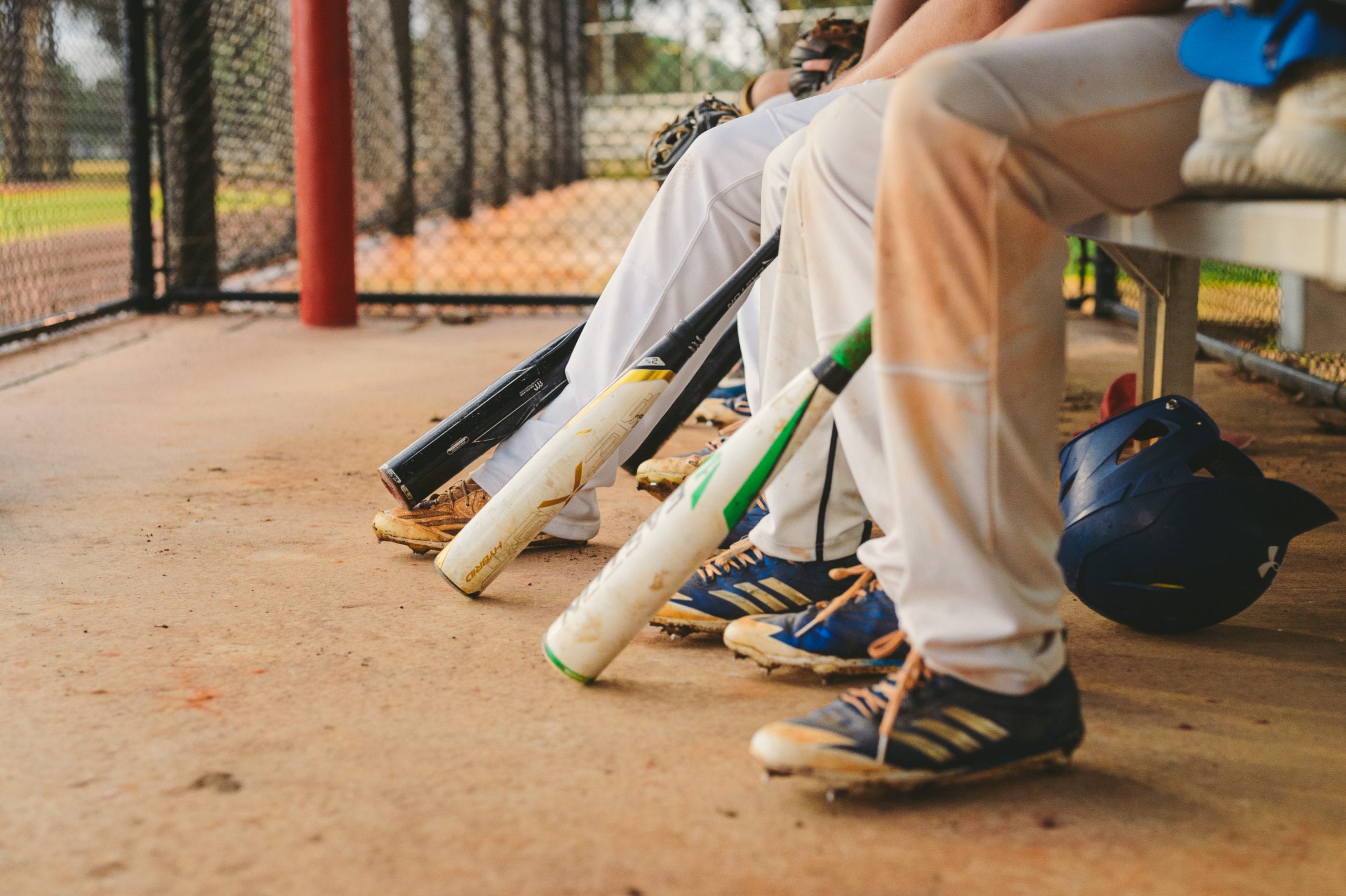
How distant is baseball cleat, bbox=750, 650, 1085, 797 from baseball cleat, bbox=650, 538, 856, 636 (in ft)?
1.42

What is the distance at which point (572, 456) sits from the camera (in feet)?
5.93

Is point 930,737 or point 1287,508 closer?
point 930,737

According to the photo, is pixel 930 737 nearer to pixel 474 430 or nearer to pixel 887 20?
pixel 474 430

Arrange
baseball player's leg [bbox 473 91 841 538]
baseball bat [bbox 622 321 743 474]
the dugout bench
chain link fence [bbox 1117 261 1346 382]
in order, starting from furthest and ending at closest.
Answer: chain link fence [bbox 1117 261 1346 382] → baseball bat [bbox 622 321 743 474] → baseball player's leg [bbox 473 91 841 538] → the dugout bench

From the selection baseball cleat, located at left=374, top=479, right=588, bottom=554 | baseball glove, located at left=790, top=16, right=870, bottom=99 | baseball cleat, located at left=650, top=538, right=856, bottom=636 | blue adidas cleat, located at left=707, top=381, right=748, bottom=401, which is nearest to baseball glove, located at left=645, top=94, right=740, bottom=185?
baseball glove, located at left=790, top=16, right=870, bottom=99

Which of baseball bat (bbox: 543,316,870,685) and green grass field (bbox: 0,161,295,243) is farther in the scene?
green grass field (bbox: 0,161,295,243)

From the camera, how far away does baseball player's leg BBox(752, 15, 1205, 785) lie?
3.81ft

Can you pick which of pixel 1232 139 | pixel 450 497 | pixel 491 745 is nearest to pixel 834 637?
pixel 491 745

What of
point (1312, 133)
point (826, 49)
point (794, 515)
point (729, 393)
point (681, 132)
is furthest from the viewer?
point (729, 393)

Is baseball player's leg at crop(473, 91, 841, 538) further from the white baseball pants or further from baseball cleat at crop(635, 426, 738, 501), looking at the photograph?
the white baseball pants

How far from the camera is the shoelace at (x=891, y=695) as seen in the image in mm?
1222

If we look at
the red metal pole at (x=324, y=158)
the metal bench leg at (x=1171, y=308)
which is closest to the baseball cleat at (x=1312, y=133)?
the metal bench leg at (x=1171, y=308)

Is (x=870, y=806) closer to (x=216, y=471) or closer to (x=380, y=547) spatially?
(x=380, y=547)

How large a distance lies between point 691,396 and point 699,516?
0.84 metres
